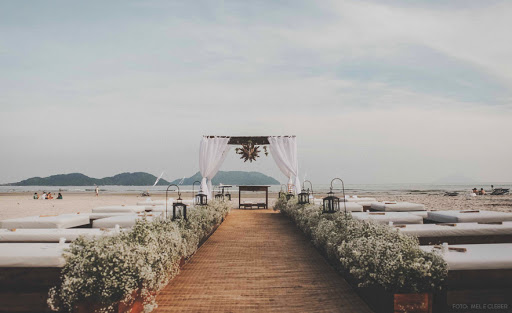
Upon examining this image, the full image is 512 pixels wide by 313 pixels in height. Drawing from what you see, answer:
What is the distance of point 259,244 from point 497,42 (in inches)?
331

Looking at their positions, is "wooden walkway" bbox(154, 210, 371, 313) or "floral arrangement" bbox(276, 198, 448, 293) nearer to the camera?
"floral arrangement" bbox(276, 198, 448, 293)

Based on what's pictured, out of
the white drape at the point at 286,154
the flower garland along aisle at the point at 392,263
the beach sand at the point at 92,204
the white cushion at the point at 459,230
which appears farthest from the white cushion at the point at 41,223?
the beach sand at the point at 92,204

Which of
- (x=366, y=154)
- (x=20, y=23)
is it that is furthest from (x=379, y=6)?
(x=366, y=154)

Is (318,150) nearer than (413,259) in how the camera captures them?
No

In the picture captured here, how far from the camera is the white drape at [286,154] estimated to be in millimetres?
13367

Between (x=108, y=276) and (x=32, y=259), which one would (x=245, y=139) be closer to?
(x=32, y=259)

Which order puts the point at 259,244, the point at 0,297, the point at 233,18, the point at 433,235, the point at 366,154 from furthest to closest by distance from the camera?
the point at 366,154
the point at 233,18
the point at 259,244
the point at 433,235
the point at 0,297

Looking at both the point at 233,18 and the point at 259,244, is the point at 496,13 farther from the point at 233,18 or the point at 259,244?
the point at 259,244

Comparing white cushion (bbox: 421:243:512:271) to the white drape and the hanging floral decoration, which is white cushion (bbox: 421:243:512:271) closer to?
the white drape

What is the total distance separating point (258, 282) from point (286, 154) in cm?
939

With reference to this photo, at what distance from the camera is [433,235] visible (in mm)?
5789

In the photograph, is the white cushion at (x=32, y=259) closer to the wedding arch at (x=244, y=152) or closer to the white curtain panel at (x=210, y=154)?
the wedding arch at (x=244, y=152)

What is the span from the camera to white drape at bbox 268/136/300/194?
13.4m

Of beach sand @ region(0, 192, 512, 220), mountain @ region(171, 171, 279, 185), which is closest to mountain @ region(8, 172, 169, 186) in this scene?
mountain @ region(171, 171, 279, 185)
